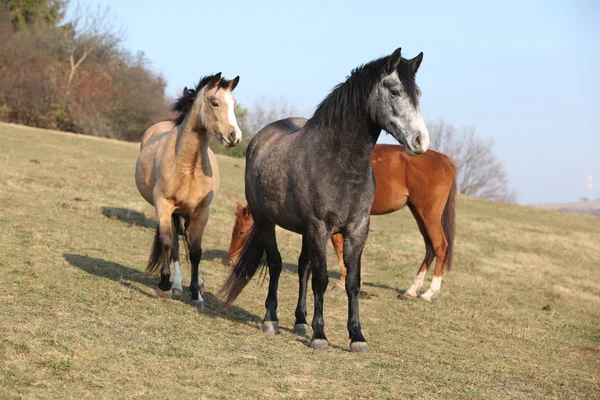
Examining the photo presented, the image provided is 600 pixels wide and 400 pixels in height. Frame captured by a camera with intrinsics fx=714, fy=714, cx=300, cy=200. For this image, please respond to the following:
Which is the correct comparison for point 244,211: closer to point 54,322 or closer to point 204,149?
point 204,149

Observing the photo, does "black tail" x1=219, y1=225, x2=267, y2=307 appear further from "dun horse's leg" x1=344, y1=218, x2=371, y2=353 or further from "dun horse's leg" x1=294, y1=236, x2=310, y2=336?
"dun horse's leg" x1=344, y1=218, x2=371, y2=353

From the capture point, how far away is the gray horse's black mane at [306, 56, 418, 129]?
20.2 feet

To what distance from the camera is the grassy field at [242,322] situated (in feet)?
16.2

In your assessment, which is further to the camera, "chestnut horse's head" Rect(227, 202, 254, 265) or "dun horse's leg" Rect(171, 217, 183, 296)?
"chestnut horse's head" Rect(227, 202, 254, 265)

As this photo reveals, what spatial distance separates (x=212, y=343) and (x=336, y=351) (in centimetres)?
114

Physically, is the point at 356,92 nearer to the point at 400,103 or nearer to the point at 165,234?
the point at 400,103

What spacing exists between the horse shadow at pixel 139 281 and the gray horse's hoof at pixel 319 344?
3.55 feet

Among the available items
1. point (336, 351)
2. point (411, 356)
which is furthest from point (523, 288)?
point (336, 351)

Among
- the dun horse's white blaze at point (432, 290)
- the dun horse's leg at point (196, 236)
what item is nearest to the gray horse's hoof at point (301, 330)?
the dun horse's leg at point (196, 236)

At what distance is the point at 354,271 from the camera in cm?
654

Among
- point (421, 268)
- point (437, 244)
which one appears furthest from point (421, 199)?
point (421, 268)

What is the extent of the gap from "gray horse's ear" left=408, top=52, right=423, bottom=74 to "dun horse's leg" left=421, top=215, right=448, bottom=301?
225 inches

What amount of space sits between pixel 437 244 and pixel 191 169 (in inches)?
200

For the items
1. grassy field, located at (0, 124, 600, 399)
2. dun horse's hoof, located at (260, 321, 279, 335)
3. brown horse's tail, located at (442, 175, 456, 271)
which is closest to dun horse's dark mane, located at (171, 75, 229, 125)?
grassy field, located at (0, 124, 600, 399)
